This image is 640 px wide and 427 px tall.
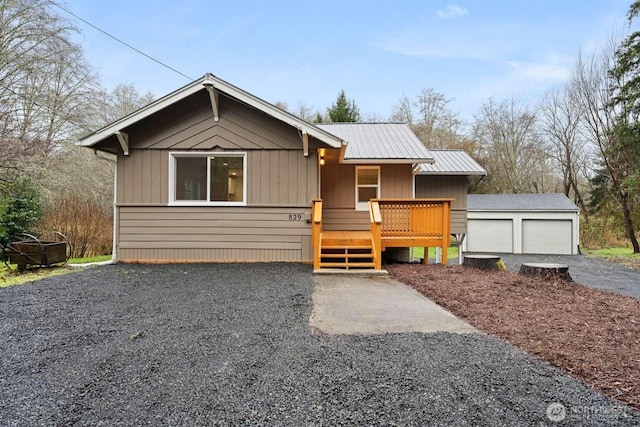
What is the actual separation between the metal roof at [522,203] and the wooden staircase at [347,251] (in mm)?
12104

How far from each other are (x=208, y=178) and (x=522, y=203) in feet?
54.2

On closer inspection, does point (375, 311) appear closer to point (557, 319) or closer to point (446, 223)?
point (557, 319)

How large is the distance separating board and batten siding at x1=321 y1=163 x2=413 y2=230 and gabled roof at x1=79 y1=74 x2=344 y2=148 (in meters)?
2.47

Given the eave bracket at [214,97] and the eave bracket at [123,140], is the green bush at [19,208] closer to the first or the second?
the eave bracket at [123,140]

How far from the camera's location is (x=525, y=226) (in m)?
16.7

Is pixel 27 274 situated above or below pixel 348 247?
below

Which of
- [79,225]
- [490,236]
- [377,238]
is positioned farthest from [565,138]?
[79,225]

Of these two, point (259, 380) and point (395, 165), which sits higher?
point (395, 165)

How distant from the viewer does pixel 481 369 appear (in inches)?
92.8

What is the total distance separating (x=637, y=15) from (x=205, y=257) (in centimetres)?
1814

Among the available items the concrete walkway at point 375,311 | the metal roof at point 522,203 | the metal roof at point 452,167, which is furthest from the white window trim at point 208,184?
the metal roof at point 522,203

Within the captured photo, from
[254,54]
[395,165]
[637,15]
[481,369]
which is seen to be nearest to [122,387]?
[481,369]

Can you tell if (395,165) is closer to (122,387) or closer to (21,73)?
(122,387)

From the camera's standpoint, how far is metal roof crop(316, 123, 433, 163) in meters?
8.83
